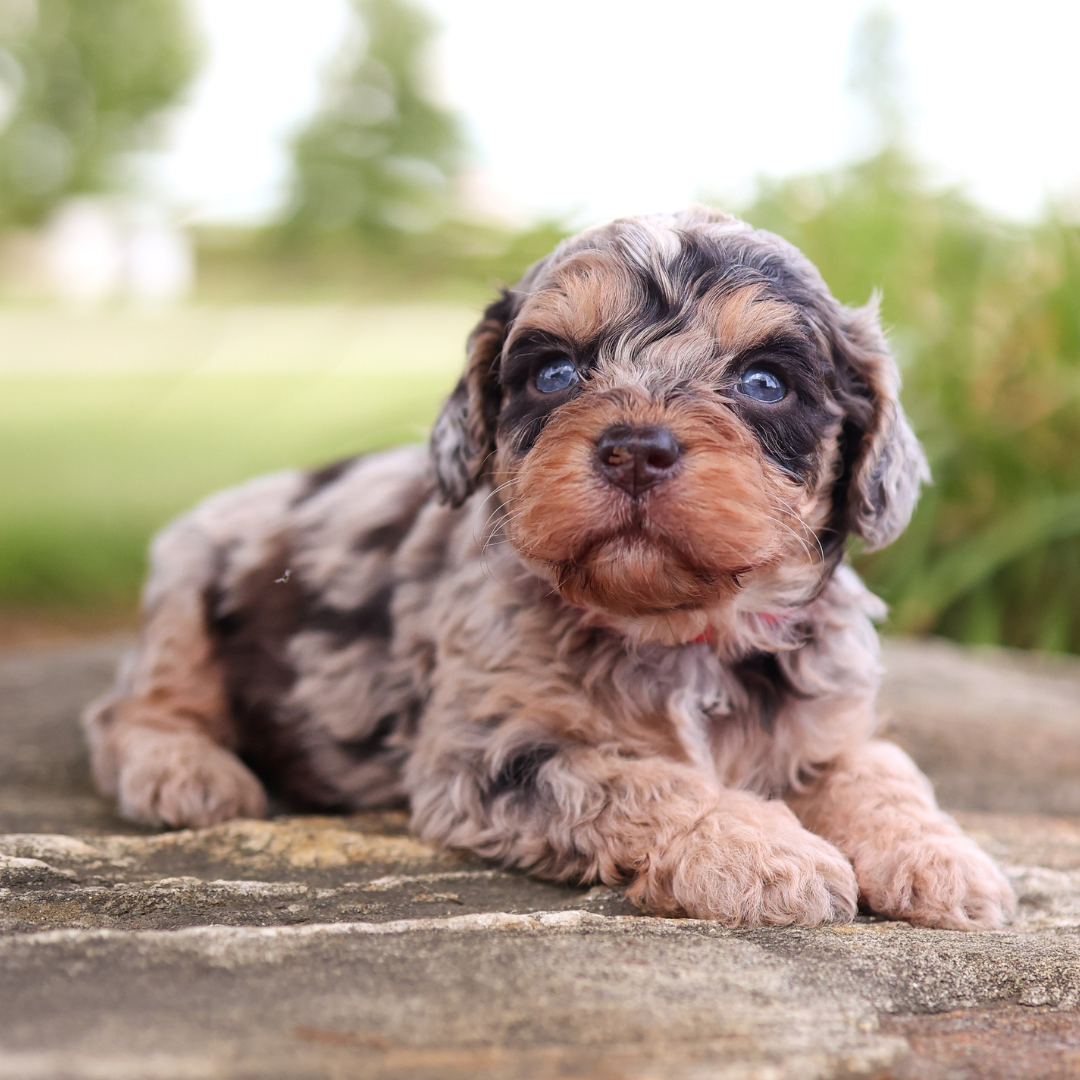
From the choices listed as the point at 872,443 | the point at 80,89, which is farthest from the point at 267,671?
the point at 80,89

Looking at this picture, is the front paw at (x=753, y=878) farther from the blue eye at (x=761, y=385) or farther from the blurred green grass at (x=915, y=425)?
the blurred green grass at (x=915, y=425)

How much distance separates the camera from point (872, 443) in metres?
3.90

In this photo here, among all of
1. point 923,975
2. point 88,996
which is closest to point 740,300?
point 923,975

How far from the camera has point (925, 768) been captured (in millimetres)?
5348

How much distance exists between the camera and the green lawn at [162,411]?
37.1ft

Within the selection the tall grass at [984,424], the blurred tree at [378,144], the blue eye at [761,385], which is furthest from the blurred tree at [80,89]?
the blue eye at [761,385]

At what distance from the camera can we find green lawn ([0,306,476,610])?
37.1 ft

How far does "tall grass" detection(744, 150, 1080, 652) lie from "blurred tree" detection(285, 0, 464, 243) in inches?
154

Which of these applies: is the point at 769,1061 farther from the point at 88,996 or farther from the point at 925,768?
the point at 925,768

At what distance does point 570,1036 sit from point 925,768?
3478 mm

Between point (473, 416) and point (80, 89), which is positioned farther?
point (80, 89)

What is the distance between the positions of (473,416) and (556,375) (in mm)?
506

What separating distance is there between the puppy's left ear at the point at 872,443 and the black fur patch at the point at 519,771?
4.10ft

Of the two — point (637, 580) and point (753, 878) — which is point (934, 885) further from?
point (637, 580)
